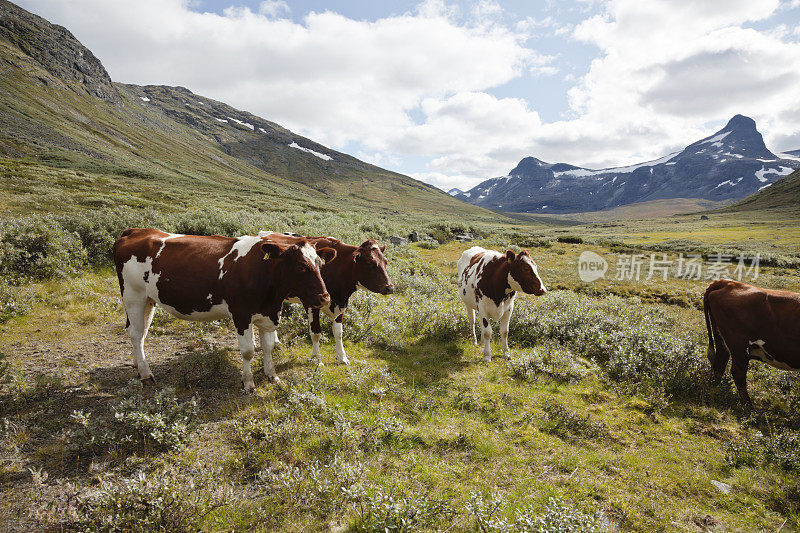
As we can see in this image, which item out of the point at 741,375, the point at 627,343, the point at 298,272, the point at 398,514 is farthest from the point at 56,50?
the point at 741,375

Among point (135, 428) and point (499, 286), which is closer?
point (135, 428)

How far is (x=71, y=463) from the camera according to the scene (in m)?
4.73

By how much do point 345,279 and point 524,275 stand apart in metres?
4.88

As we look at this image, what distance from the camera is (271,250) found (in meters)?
6.58

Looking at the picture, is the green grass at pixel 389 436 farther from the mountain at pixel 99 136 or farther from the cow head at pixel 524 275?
the mountain at pixel 99 136

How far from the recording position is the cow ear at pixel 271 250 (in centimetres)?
652

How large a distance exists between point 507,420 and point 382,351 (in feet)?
13.9

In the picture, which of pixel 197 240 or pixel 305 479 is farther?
pixel 197 240

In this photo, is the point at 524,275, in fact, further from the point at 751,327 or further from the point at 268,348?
the point at 268,348

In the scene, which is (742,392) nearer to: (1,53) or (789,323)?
(789,323)

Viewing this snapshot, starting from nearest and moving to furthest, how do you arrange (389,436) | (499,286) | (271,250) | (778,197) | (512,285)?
(389,436), (271,250), (512,285), (499,286), (778,197)

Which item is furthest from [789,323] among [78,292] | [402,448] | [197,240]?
[78,292]

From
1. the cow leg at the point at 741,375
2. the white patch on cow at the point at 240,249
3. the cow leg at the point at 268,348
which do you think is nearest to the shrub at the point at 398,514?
the cow leg at the point at 268,348

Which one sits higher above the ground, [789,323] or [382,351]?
[789,323]
